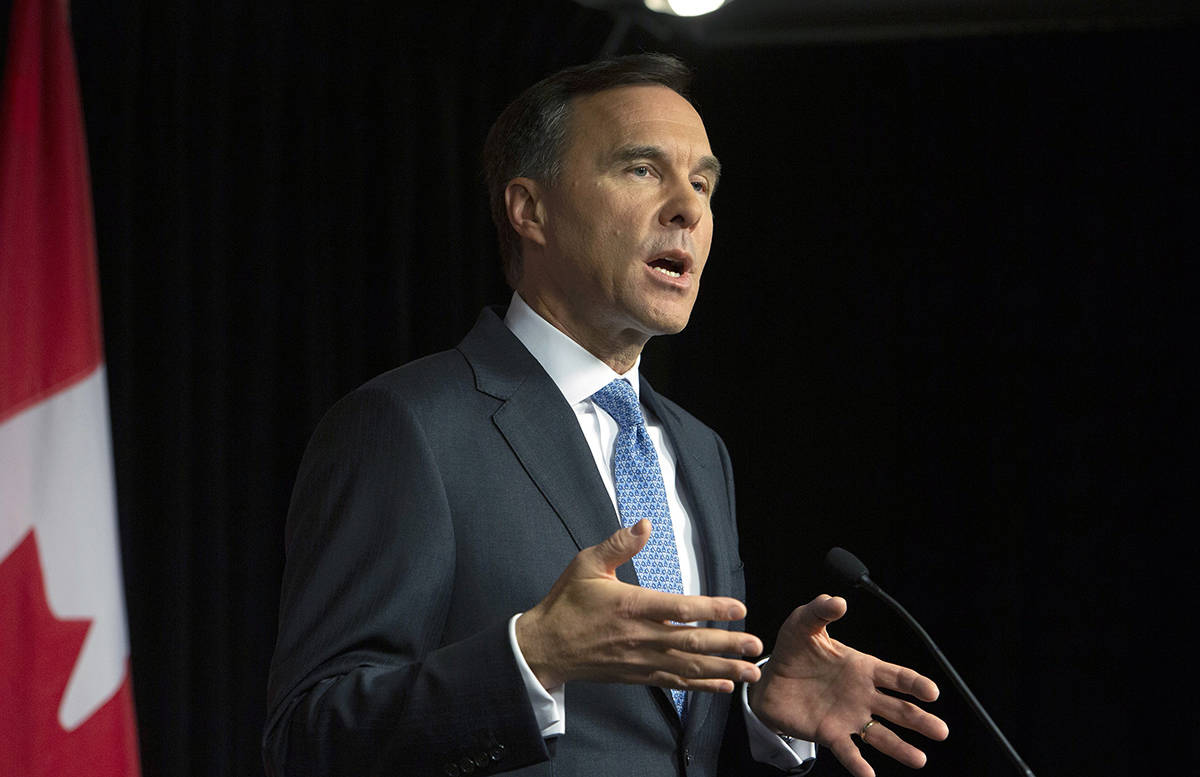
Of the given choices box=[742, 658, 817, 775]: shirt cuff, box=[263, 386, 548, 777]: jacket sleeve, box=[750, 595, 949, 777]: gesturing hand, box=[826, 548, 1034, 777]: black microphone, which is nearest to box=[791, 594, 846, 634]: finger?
box=[750, 595, 949, 777]: gesturing hand

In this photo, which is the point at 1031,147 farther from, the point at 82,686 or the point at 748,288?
the point at 82,686

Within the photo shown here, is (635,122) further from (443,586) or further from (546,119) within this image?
(443,586)

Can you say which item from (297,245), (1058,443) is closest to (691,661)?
(297,245)

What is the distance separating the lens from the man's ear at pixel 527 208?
197 centimetres

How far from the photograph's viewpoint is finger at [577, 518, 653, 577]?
1262mm

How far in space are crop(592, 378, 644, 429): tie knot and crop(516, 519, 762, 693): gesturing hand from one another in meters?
0.55

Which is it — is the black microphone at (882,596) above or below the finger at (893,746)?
above

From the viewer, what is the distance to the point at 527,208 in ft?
6.57

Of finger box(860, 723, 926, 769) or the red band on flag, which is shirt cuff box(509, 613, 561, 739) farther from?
the red band on flag

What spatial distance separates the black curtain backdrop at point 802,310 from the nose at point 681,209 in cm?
127

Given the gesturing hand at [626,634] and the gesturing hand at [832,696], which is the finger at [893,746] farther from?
the gesturing hand at [626,634]

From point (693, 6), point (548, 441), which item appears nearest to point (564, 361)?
point (548, 441)

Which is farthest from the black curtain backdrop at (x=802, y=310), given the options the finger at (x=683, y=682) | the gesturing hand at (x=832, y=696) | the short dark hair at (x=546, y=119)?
the finger at (x=683, y=682)

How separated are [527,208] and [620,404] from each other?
0.39 meters
